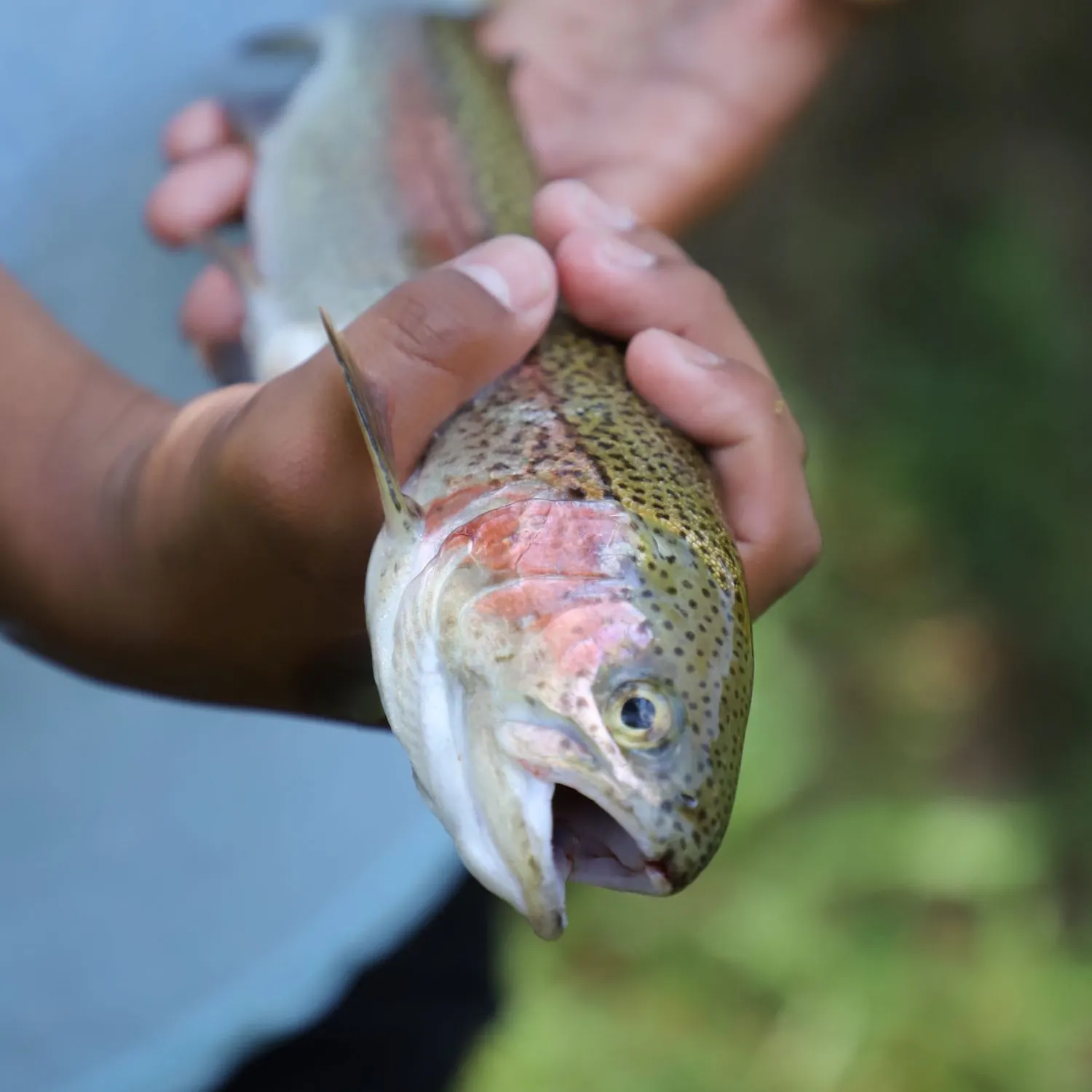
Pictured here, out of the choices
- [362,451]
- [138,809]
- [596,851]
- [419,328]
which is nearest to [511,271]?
[419,328]

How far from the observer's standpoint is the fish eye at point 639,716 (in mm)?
951

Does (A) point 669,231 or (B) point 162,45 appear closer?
(B) point 162,45

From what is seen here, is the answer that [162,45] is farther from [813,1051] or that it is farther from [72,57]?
[813,1051]

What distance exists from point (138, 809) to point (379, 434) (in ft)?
3.00

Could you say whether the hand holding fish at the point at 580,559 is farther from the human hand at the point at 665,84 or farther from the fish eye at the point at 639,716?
the human hand at the point at 665,84

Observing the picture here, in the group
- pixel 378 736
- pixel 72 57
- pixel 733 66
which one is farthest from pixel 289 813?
pixel 733 66

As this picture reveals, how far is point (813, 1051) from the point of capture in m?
2.65

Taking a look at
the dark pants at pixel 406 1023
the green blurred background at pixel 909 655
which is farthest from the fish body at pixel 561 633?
the green blurred background at pixel 909 655

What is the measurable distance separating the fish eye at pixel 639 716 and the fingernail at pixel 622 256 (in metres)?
0.52

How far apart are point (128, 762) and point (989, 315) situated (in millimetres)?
2930

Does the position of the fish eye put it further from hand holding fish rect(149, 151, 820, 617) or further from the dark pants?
the dark pants

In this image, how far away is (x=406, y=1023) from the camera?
182 centimetres

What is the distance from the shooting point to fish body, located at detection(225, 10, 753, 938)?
0.94 meters

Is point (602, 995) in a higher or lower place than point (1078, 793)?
higher
